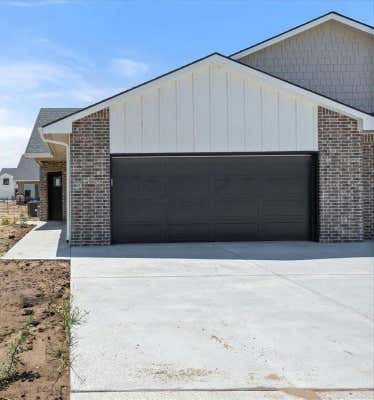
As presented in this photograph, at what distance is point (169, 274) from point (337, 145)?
6848 mm

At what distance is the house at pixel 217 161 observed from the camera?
40.7 feet

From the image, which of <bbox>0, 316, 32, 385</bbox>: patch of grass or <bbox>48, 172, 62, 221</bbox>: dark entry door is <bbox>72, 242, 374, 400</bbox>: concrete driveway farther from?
<bbox>48, 172, 62, 221</bbox>: dark entry door

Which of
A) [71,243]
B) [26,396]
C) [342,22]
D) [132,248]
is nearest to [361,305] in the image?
[26,396]

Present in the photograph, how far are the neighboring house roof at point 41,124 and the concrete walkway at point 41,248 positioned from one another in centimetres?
521

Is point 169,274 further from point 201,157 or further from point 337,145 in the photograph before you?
point 337,145

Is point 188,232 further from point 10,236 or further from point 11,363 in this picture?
point 11,363

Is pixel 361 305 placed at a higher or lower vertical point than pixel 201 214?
lower

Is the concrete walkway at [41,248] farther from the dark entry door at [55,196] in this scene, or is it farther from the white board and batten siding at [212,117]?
the dark entry door at [55,196]

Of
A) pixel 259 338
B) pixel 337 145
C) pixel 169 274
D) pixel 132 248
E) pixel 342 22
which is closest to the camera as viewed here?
pixel 259 338

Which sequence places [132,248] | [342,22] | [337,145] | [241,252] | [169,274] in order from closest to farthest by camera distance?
[169,274], [241,252], [132,248], [337,145], [342,22]

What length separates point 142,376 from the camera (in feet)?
13.0

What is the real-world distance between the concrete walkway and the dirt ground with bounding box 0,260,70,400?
90cm

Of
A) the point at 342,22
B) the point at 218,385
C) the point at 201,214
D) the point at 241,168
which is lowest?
the point at 218,385

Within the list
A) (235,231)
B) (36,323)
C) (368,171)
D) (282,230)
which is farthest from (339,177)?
(36,323)
